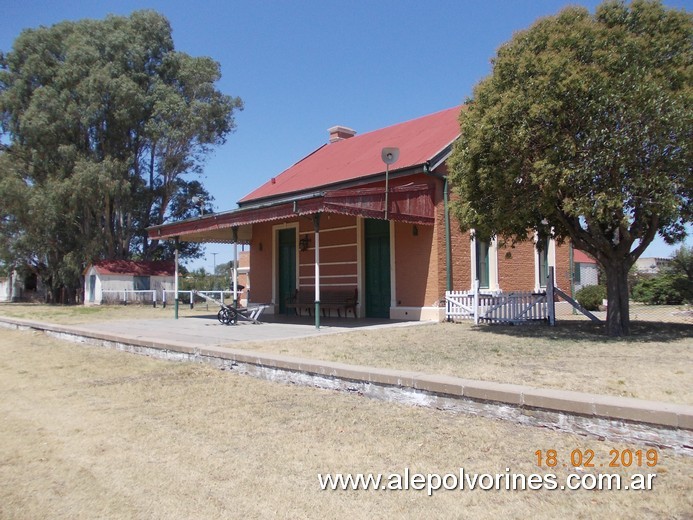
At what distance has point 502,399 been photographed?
5406 mm

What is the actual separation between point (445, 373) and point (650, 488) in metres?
3.22

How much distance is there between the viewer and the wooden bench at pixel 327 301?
16.8 m

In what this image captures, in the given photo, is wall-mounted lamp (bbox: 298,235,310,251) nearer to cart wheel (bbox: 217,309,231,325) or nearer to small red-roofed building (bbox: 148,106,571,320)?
small red-roofed building (bbox: 148,106,571,320)

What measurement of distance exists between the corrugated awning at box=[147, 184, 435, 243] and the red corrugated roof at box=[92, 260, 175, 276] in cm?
1804

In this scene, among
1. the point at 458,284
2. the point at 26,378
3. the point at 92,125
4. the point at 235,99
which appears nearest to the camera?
the point at 26,378

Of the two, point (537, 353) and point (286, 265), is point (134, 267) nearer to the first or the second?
point (286, 265)

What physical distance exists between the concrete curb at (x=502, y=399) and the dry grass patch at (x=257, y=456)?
0.14 m

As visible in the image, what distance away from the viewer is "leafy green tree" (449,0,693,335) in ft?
31.3

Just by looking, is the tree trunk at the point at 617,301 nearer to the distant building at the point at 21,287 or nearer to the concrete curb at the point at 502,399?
the concrete curb at the point at 502,399

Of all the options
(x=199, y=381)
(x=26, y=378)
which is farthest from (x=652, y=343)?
(x=26, y=378)

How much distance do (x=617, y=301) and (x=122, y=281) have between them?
29351 millimetres

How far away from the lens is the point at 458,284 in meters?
15.7

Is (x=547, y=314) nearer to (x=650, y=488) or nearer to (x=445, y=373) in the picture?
(x=445, y=373)

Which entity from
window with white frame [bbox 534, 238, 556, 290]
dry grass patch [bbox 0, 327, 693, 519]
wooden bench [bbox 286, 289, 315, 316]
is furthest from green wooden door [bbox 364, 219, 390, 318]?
dry grass patch [bbox 0, 327, 693, 519]
